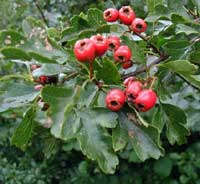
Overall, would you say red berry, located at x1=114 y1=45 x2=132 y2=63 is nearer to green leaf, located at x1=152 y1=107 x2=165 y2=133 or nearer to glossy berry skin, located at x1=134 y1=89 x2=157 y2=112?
glossy berry skin, located at x1=134 y1=89 x2=157 y2=112

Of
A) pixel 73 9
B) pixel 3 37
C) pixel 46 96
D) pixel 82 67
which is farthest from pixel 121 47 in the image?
pixel 73 9

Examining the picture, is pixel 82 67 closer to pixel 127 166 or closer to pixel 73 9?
pixel 73 9

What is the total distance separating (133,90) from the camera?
967 millimetres

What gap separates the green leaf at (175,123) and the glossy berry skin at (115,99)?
220mm

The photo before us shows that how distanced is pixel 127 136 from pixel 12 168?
2.10m

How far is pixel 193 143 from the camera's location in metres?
3.05

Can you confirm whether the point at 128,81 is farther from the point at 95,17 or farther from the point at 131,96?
the point at 95,17

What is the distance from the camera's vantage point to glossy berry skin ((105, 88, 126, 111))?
947 mm

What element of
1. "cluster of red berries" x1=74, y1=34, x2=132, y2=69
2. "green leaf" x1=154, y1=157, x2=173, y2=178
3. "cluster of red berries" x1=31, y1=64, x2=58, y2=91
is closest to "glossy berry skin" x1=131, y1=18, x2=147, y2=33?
"cluster of red berries" x1=74, y1=34, x2=132, y2=69

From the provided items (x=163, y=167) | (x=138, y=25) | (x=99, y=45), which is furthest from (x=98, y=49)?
(x=163, y=167)

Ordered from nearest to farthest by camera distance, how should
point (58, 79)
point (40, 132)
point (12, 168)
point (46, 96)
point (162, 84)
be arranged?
point (46, 96), point (58, 79), point (162, 84), point (40, 132), point (12, 168)

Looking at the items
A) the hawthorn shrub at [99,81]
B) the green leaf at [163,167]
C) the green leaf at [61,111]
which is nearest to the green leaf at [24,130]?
the hawthorn shrub at [99,81]

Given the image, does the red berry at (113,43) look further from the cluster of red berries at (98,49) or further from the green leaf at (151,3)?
the green leaf at (151,3)

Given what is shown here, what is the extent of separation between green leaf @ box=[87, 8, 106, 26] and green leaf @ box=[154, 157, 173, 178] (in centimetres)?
207
